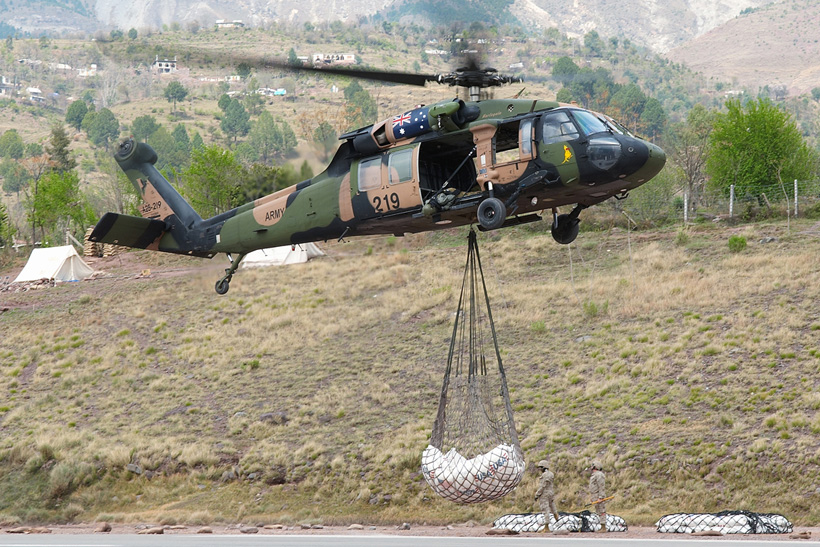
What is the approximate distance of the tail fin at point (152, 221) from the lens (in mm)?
19844

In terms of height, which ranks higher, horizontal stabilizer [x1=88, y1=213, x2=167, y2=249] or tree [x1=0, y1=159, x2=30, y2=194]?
horizontal stabilizer [x1=88, y1=213, x2=167, y2=249]

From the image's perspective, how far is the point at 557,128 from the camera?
1541cm

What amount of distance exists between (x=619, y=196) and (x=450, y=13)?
4.95 meters

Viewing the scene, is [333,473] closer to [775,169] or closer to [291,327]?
[291,327]

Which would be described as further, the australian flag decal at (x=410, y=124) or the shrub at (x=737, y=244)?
the shrub at (x=737, y=244)

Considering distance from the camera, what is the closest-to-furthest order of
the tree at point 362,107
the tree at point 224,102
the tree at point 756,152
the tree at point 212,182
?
the tree at point 756,152, the tree at point 212,182, the tree at point 362,107, the tree at point 224,102

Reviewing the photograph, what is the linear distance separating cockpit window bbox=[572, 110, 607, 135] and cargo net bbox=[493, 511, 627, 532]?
8.58 meters

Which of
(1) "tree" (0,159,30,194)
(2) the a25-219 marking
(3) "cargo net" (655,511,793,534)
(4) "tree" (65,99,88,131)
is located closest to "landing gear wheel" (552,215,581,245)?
(2) the a25-219 marking

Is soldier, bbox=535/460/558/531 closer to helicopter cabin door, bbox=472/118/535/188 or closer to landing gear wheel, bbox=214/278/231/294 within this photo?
helicopter cabin door, bbox=472/118/535/188

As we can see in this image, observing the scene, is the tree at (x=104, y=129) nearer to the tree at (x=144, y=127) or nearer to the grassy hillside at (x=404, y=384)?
the tree at (x=144, y=127)

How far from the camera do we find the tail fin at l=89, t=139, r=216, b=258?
65.1 feet

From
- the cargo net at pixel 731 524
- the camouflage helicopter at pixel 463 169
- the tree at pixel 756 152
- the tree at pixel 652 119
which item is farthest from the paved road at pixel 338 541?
the tree at pixel 652 119

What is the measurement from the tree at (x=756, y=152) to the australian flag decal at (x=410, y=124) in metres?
38.0

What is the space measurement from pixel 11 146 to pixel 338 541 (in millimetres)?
178523
